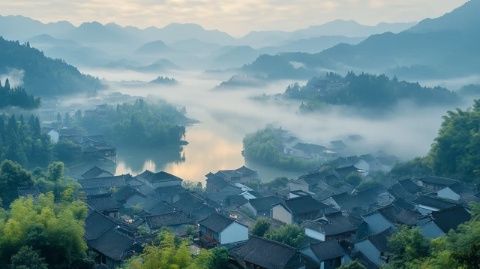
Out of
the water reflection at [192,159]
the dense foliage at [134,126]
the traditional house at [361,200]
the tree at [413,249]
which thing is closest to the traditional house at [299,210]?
the traditional house at [361,200]

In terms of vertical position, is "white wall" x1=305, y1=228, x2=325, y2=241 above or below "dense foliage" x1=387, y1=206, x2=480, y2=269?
below

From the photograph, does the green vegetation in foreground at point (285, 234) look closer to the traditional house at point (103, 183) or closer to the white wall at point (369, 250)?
the white wall at point (369, 250)

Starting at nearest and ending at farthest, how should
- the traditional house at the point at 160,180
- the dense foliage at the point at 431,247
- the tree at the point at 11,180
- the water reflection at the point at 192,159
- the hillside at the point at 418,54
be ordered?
the dense foliage at the point at 431,247 < the tree at the point at 11,180 < the traditional house at the point at 160,180 < the water reflection at the point at 192,159 < the hillside at the point at 418,54

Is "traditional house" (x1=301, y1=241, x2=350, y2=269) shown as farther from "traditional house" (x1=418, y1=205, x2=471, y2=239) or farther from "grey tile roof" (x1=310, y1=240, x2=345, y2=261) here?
"traditional house" (x1=418, y1=205, x2=471, y2=239)

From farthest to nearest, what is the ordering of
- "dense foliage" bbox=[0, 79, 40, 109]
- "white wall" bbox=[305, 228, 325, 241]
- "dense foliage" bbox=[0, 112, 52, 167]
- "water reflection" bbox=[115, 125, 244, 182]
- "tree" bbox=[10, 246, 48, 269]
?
"dense foliage" bbox=[0, 79, 40, 109] → "water reflection" bbox=[115, 125, 244, 182] → "dense foliage" bbox=[0, 112, 52, 167] → "white wall" bbox=[305, 228, 325, 241] → "tree" bbox=[10, 246, 48, 269]

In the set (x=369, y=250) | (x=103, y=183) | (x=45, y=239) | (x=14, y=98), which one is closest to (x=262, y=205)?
(x=369, y=250)

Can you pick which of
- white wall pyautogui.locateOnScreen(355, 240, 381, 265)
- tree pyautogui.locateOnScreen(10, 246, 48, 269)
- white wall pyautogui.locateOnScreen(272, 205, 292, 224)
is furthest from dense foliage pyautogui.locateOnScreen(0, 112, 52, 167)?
white wall pyautogui.locateOnScreen(355, 240, 381, 265)

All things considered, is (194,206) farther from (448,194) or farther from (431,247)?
(431,247)
